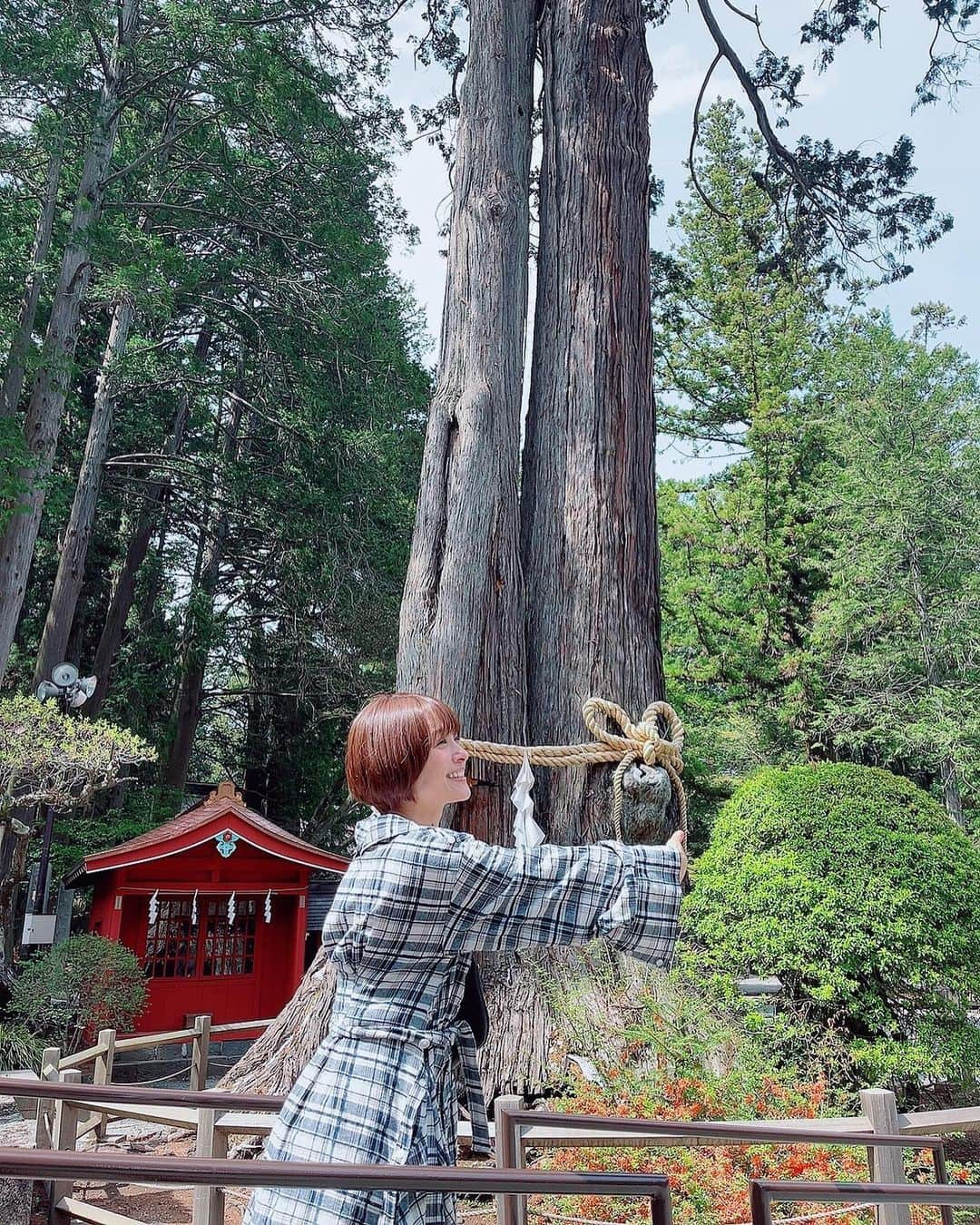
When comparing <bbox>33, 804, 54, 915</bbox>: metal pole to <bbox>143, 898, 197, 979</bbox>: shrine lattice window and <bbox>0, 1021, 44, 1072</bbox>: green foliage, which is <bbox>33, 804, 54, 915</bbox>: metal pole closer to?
<bbox>143, 898, 197, 979</bbox>: shrine lattice window

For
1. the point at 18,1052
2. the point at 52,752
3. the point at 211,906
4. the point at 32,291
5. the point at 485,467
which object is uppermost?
the point at 32,291

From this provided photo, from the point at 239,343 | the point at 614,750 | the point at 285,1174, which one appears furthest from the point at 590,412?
the point at 239,343

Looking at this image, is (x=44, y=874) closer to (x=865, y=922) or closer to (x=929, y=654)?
(x=865, y=922)

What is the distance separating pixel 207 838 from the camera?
32.5 feet

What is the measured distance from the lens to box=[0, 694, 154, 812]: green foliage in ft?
26.6

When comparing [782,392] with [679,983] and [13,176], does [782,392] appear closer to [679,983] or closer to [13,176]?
[13,176]

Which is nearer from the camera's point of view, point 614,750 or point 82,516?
point 614,750

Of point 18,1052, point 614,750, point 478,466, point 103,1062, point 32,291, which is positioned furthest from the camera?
point 32,291

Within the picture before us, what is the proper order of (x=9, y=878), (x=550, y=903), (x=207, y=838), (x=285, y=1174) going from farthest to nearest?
(x=207, y=838), (x=9, y=878), (x=550, y=903), (x=285, y=1174)

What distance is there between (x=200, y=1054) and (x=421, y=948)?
156 inches

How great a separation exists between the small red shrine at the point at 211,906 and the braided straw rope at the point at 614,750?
23.7 feet

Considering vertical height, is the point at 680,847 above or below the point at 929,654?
below

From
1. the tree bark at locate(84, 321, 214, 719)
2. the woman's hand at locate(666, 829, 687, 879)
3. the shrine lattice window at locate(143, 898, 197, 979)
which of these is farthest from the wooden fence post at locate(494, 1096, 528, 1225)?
the tree bark at locate(84, 321, 214, 719)

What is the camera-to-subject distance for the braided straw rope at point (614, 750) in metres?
3.53
